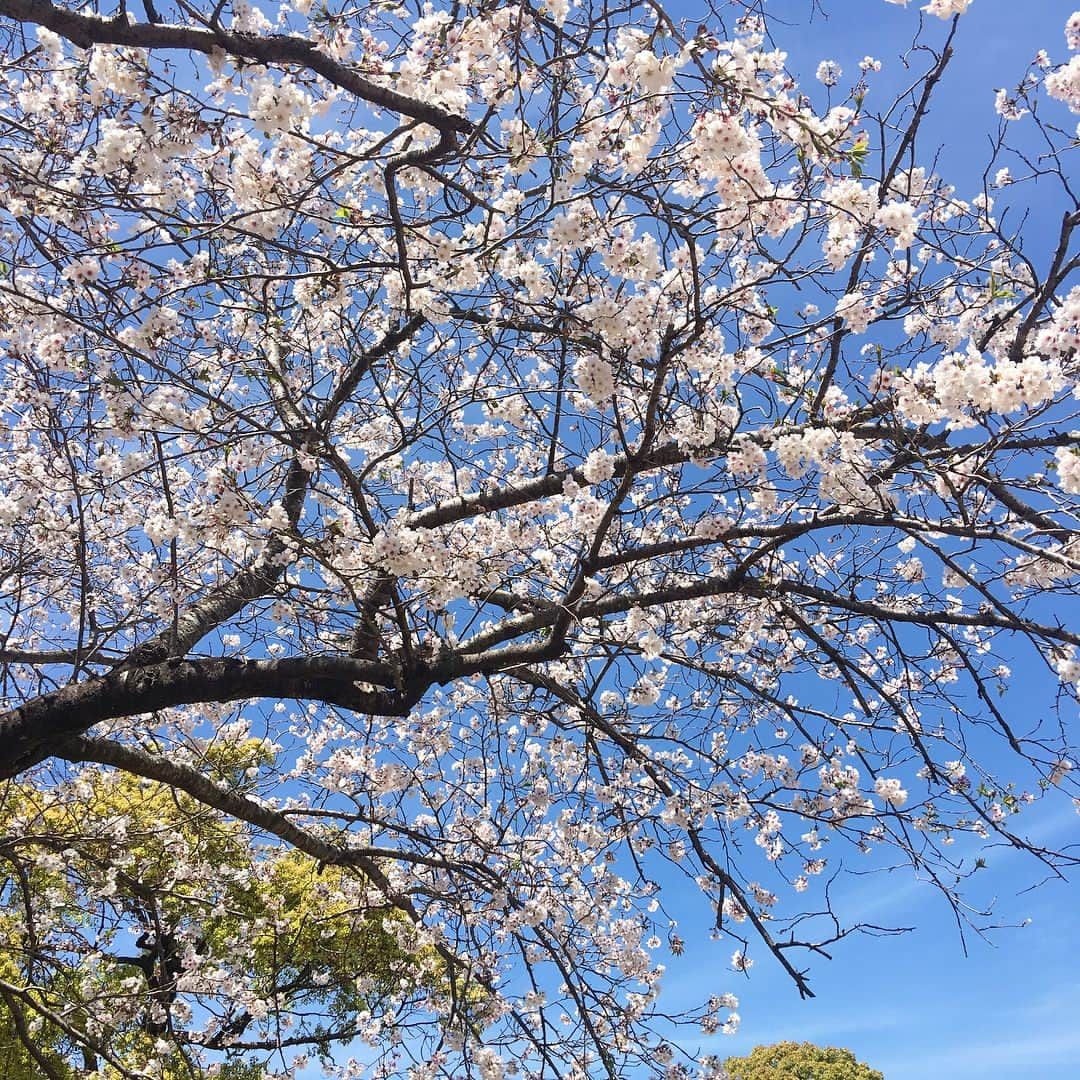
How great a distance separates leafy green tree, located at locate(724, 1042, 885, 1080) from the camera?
1792cm

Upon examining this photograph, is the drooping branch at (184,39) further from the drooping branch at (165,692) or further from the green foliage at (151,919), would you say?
the green foliage at (151,919)

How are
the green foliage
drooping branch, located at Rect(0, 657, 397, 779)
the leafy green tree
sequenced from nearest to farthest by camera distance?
drooping branch, located at Rect(0, 657, 397, 779) → the green foliage → the leafy green tree

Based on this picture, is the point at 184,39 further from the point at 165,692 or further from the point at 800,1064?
the point at 800,1064

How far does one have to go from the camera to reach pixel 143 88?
3.01 metres

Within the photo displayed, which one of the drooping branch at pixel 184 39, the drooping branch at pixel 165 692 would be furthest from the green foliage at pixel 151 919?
the drooping branch at pixel 184 39

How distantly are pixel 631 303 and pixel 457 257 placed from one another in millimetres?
816

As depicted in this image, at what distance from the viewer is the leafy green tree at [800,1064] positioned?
17.9m

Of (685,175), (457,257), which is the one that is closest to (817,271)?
(685,175)

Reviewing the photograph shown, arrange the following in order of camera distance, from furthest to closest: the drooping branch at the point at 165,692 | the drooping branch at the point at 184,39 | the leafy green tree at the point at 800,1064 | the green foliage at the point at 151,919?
the leafy green tree at the point at 800,1064 → the green foliage at the point at 151,919 → the drooping branch at the point at 165,692 → the drooping branch at the point at 184,39

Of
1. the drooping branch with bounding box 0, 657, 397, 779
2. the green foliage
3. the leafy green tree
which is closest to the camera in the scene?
the drooping branch with bounding box 0, 657, 397, 779

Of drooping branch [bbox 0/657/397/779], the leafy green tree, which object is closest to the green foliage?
drooping branch [bbox 0/657/397/779]

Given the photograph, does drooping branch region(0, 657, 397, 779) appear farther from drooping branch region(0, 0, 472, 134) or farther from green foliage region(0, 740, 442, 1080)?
drooping branch region(0, 0, 472, 134)

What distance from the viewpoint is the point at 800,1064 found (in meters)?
18.5

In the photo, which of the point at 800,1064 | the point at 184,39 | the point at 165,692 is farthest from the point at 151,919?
the point at 800,1064
